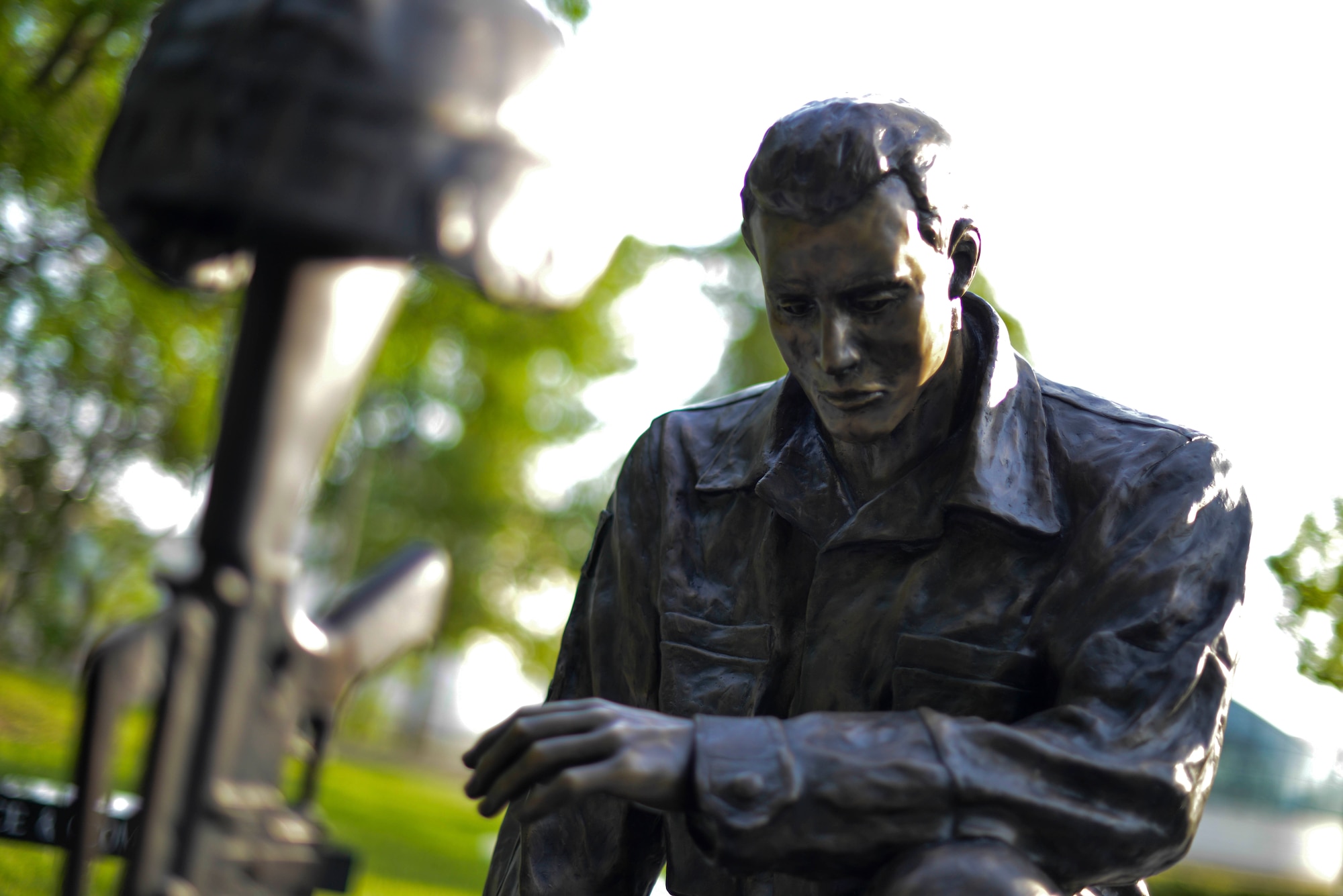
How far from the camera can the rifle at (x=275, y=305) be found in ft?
3.69

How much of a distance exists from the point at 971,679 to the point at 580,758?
76 centimetres

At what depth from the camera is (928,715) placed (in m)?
1.90

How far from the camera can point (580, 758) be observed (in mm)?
1695

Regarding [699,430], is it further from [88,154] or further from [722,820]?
[88,154]

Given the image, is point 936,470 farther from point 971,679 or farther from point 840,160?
point 840,160

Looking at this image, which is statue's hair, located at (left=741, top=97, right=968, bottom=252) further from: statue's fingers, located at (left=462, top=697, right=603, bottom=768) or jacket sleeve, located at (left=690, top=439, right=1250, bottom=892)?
statue's fingers, located at (left=462, top=697, right=603, bottom=768)

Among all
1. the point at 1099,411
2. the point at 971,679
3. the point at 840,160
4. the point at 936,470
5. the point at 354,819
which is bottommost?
the point at 354,819

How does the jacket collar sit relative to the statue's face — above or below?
below

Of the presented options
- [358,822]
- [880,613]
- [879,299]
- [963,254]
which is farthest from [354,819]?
[879,299]

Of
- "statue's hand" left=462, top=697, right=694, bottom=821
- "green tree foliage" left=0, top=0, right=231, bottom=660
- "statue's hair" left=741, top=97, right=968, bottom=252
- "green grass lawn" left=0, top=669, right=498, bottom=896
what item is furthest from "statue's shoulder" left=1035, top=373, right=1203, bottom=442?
"green tree foliage" left=0, top=0, right=231, bottom=660

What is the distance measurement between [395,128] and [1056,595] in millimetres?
1406

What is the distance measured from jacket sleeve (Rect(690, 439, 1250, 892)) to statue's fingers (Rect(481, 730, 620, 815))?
0.51 ft

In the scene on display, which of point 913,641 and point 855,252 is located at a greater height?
point 855,252

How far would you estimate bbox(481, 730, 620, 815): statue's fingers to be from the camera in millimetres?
1680
